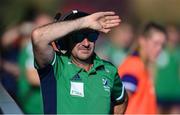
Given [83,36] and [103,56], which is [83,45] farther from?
[103,56]

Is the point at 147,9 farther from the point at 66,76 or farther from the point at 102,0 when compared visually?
the point at 66,76

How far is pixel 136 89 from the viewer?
5.93 m

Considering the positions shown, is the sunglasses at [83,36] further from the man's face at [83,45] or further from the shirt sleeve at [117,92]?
the shirt sleeve at [117,92]

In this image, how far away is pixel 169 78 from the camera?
7.74 metres

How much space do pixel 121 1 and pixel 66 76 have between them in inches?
191

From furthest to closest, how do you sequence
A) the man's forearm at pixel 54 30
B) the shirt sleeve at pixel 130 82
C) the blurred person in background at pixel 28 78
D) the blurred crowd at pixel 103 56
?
the blurred crowd at pixel 103 56 → the blurred person in background at pixel 28 78 → the shirt sleeve at pixel 130 82 → the man's forearm at pixel 54 30

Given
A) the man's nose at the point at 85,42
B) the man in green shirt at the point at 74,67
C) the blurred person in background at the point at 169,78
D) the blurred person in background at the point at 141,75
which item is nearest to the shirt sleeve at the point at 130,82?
the blurred person in background at the point at 141,75

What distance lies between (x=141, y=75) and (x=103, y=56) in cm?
185

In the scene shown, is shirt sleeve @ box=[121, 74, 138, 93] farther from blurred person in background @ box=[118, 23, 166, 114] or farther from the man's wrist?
the man's wrist

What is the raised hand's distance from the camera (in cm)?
389

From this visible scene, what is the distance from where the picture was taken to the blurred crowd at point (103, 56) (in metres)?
6.95

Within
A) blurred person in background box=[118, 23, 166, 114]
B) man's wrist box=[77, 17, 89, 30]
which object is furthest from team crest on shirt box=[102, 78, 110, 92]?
blurred person in background box=[118, 23, 166, 114]

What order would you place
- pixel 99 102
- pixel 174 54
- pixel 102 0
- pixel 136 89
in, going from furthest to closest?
pixel 102 0 → pixel 174 54 → pixel 136 89 → pixel 99 102

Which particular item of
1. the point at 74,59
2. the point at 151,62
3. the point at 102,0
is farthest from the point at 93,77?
the point at 102,0
